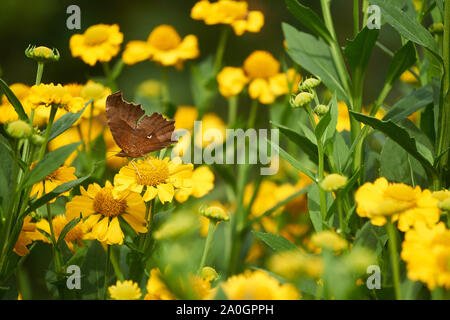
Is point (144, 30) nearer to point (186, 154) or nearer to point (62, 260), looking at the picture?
point (186, 154)

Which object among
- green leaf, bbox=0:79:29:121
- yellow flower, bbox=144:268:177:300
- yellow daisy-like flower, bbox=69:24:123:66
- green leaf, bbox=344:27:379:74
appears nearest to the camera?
yellow flower, bbox=144:268:177:300

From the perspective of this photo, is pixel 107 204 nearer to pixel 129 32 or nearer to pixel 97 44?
pixel 97 44

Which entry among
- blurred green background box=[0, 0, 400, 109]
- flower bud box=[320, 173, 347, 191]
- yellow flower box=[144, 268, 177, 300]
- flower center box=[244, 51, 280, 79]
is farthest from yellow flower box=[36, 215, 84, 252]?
blurred green background box=[0, 0, 400, 109]

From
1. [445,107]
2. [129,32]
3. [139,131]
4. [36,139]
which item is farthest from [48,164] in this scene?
[129,32]

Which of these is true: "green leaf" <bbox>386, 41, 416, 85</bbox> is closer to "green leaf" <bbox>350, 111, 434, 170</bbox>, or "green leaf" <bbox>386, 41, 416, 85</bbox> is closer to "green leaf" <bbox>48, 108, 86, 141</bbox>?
"green leaf" <bbox>350, 111, 434, 170</bbox>

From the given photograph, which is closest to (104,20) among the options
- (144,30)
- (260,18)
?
(144,30)

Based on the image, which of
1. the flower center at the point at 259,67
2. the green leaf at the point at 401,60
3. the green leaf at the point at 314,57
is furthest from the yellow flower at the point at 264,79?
the green leaf at the point at 401,60
